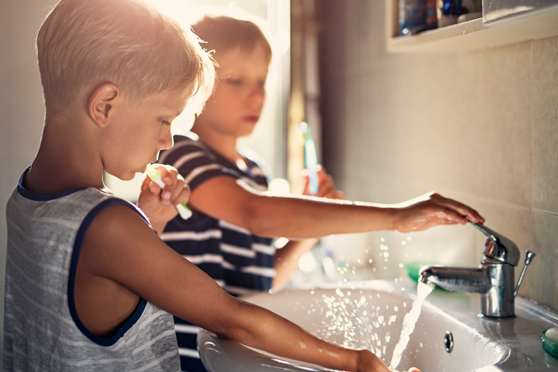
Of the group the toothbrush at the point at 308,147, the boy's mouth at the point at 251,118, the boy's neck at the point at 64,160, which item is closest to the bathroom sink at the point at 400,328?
the boy's neck at the point at 64,160

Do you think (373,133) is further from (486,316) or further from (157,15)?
(157,15)

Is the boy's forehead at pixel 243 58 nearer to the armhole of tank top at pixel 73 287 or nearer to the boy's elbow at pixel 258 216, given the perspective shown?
the boy's elbow at pixel 258 216

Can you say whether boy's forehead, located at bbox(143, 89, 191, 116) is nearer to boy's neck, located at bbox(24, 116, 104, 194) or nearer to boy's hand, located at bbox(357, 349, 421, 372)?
boy's neck, located at bbox(24, 116, 104, 194)

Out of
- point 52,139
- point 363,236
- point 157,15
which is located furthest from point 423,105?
point 52,139

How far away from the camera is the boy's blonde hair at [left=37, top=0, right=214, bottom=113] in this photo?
22.0 inches

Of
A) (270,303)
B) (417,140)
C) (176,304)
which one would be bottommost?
(270,303)

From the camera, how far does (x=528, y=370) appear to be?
1.80ft

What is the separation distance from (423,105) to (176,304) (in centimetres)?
66

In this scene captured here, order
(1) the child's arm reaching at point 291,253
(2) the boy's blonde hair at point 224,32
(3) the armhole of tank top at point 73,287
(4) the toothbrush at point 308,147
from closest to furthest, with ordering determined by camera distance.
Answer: (3) the armhole of tank top at point 73,287 → (2) the boy's blonde hair at point 224,32 → (1) the child's arm reaching at point 291,253 → (4) the toothbrush at point 308,147

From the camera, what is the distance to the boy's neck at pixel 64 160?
58 cm

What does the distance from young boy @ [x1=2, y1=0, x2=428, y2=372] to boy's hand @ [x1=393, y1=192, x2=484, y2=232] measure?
0.82 feet

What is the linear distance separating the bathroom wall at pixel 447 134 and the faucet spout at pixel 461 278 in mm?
91

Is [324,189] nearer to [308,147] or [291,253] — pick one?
[291,253]

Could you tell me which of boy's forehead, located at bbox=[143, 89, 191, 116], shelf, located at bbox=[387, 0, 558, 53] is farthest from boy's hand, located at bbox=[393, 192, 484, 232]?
boy's forehead, located at bbox=[143, 89, 191, 116]
